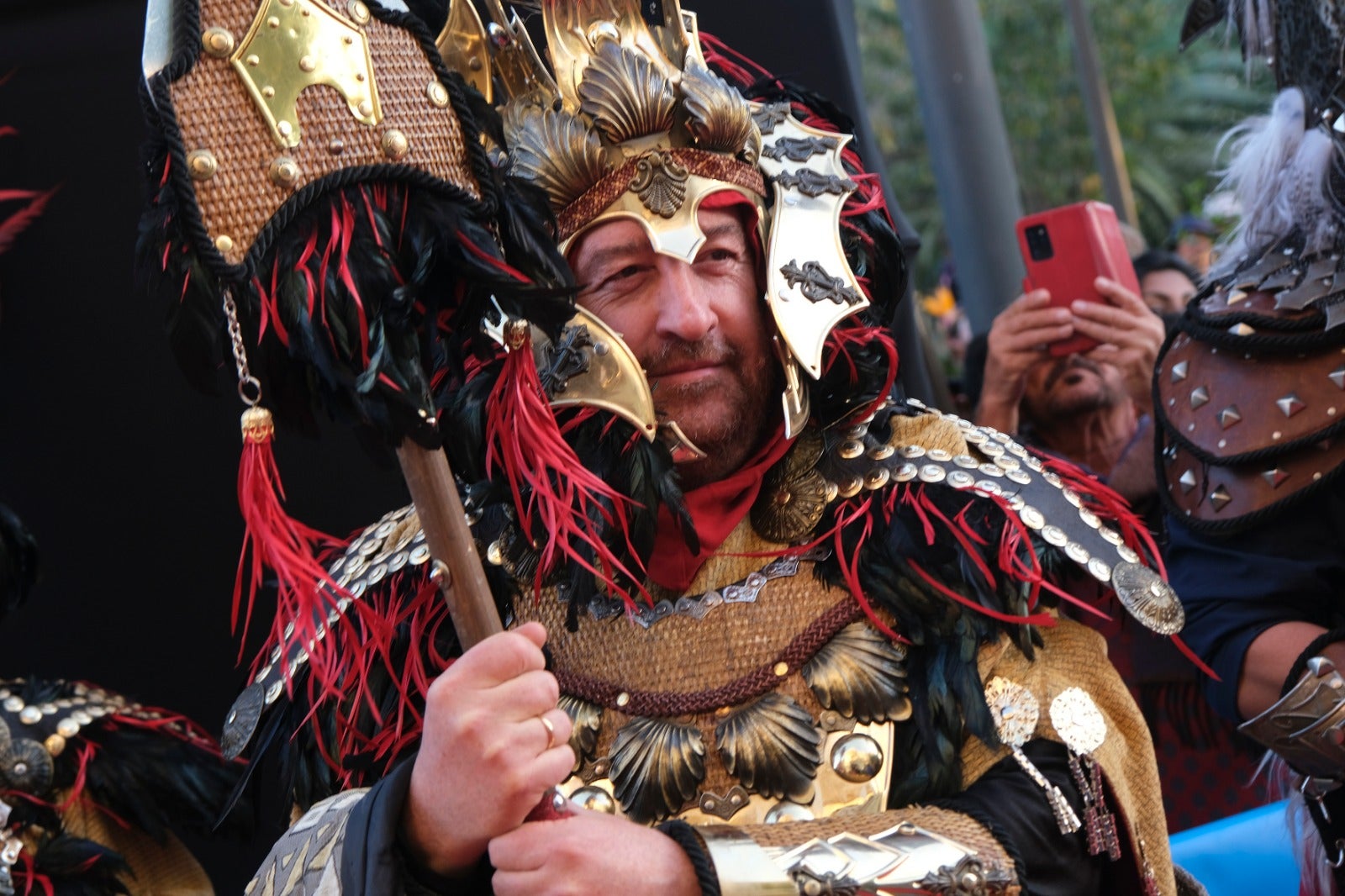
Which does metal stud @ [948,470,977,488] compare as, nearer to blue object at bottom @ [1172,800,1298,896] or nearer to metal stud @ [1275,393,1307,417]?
metal stud @ [1275,393,1307,417]

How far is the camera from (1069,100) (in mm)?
21984

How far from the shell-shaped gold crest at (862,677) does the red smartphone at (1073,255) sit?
4.24ft

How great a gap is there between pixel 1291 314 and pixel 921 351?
104cm

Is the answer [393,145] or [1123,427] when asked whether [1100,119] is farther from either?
[393,145]

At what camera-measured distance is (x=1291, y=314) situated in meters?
2.39

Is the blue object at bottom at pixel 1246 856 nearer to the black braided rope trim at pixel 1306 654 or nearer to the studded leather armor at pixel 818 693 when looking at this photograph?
the black braided rope trim at pixel 1306 654

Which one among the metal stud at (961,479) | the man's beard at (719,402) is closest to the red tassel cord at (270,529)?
the man's beard at (719,402)

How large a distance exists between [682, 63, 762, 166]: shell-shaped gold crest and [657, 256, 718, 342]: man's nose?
0.58 ft

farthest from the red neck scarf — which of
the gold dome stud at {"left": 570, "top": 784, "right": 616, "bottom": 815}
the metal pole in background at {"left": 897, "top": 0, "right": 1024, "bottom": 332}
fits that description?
the metal pole in background at {"left": 897, "top": 0, "right": 1024, "bottom": 332}

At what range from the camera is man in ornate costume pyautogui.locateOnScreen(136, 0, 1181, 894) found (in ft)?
5.15

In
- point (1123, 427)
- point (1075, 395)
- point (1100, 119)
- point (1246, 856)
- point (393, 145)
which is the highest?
point (393, 145)

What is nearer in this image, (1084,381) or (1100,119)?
(1084,381)

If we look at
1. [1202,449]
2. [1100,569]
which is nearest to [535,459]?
[1100,569]

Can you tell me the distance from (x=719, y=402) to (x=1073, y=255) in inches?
51.0
